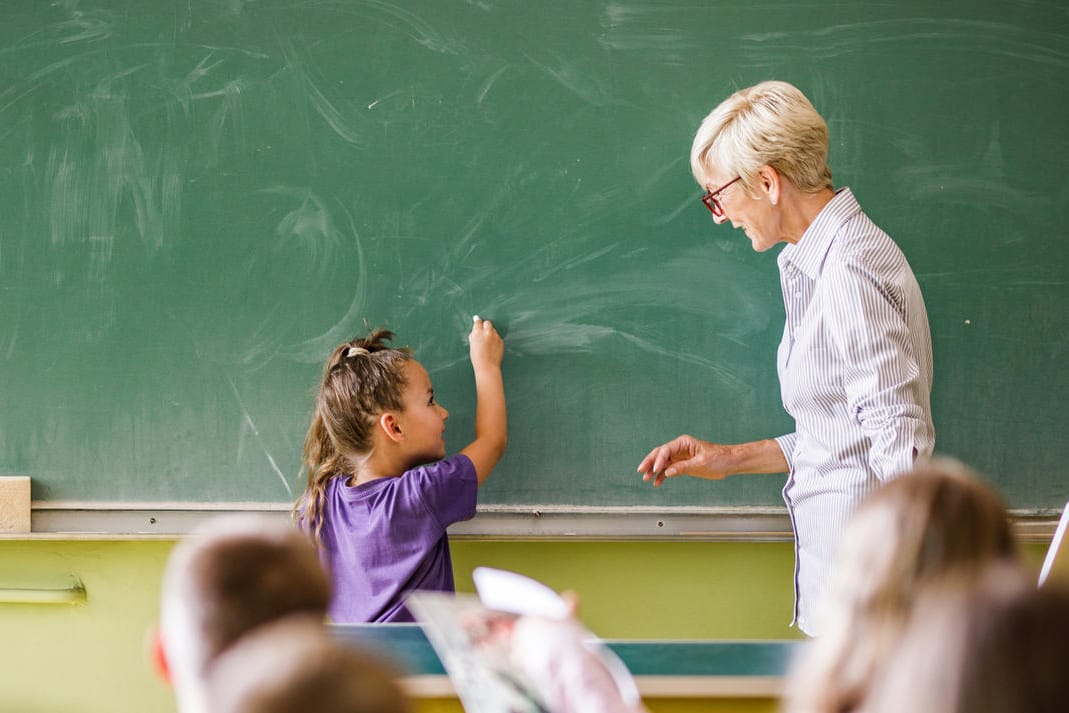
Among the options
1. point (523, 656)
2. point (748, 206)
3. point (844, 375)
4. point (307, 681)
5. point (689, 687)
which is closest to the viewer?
point (307, 681)

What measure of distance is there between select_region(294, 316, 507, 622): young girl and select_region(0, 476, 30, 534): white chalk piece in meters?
0.67

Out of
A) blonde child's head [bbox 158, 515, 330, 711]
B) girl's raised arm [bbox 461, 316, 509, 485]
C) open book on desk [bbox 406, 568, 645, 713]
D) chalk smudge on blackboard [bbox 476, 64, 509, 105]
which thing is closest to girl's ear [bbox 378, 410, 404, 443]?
girl's raised arm [bbox 461, 316, 509, 485]

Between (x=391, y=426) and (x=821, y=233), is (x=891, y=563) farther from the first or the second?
(x=391, y=426)

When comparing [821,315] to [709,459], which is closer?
[821,315]

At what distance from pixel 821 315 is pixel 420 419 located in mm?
887

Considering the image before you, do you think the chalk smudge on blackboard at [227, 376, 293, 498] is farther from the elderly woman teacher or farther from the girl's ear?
the elderly woman teacher

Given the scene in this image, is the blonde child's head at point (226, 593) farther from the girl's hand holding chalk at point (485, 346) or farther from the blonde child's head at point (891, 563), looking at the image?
the girl's hand holding chalk at point (485, 346)

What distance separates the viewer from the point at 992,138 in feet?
7.89

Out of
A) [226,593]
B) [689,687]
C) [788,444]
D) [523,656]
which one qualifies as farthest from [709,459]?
[226,593]

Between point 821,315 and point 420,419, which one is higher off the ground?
point 821,315

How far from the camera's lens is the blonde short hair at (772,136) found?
2.06 m

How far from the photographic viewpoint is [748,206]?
2.18 m

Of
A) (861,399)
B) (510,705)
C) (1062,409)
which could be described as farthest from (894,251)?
(510,705)

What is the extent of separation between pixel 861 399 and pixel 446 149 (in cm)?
110
